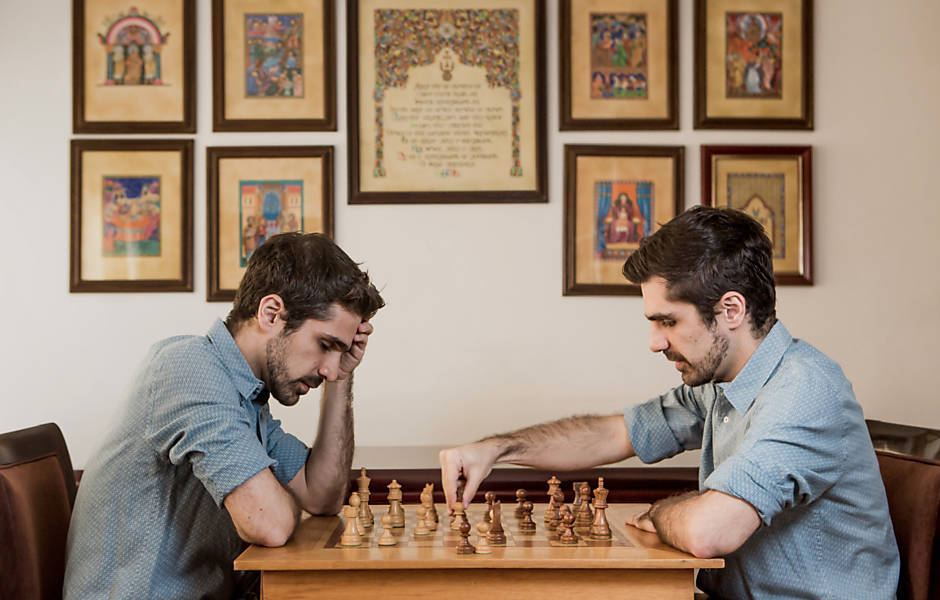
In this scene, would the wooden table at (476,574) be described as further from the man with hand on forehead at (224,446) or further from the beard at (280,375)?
the beard at (280,375)

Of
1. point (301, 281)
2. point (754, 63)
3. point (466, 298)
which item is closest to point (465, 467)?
point (301, 281)

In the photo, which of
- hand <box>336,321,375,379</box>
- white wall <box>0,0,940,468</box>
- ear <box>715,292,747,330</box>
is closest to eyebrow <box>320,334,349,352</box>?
hand <box>336,321,375,379</box>

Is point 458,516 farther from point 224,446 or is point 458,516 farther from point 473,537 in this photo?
point 224,446

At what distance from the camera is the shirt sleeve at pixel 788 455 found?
1843 mm

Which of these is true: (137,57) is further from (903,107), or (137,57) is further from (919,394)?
(919,394)

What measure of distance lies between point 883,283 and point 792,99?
2.58 feet

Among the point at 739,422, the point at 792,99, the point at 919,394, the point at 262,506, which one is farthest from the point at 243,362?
the point at 919,394

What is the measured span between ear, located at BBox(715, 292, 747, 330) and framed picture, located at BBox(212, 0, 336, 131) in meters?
1.82

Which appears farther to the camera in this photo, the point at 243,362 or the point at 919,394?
the point at 919,394

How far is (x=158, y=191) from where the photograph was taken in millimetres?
3420

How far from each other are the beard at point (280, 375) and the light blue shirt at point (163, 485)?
0.11 meters

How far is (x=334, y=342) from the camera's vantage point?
7.59 feet

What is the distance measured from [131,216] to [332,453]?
150 centimetres

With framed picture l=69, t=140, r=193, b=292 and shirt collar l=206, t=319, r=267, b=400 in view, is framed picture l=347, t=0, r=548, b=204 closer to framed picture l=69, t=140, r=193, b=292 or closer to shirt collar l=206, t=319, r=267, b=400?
framed picture l=69, t=140, r=193, b=292
